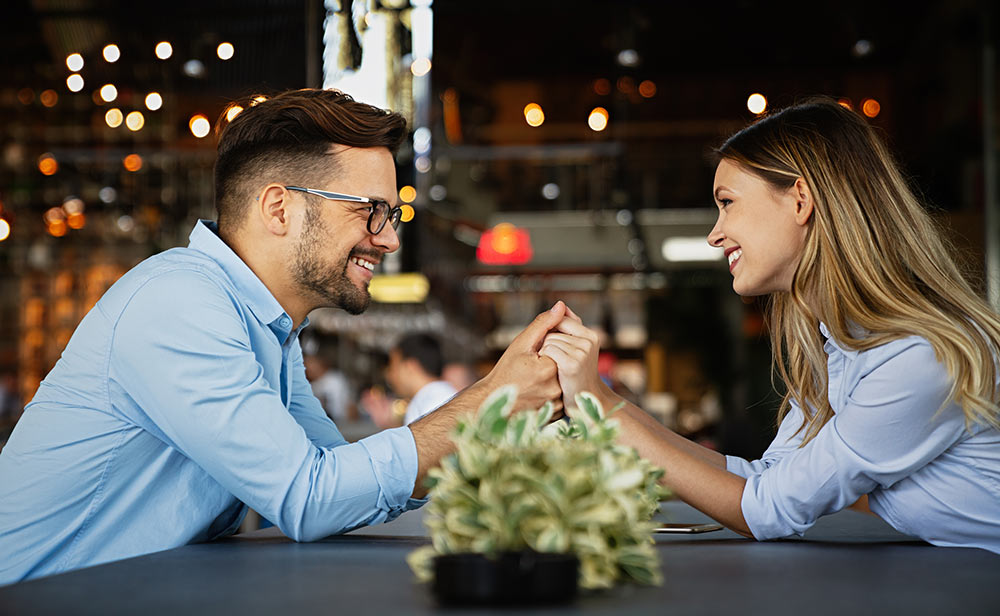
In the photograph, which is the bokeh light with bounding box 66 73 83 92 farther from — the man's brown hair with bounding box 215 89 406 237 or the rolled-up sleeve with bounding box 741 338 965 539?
the rolled-up sleeve with bounding box 741 338 965 539

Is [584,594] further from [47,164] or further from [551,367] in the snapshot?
[47,164]

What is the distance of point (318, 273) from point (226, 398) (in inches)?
19.0

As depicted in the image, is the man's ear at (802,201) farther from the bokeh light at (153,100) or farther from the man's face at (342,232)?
the bokeh light at (153,100)

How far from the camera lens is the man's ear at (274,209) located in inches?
70.6

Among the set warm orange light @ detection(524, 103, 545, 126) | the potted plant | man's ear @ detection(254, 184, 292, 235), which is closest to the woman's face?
man's ear @ detection(254, 184, 292, 235)

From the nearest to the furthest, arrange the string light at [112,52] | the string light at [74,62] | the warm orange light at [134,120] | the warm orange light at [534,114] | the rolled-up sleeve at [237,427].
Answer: the rolled-up sleeve at [237,427]
the string light at [112,52]
the string light at [74,62]
the warm orange light at [134,120]
the warm orange light at [534,114]

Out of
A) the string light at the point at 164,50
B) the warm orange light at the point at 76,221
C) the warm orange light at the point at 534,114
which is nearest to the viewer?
the string light at the point at 164,50

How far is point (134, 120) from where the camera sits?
8453mm

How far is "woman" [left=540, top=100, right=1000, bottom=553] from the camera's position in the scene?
141 cm

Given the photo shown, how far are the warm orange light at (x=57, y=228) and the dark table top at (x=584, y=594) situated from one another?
31.8 feet

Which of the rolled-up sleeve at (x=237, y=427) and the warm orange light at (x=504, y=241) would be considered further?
the warm orange light at (x=504, y=241)

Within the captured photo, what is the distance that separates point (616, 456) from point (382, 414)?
7.87m

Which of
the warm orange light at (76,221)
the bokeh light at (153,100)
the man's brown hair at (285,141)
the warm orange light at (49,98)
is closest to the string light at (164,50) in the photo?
the bokeh light at (153,100)

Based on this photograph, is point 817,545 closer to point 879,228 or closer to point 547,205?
point 879,228
